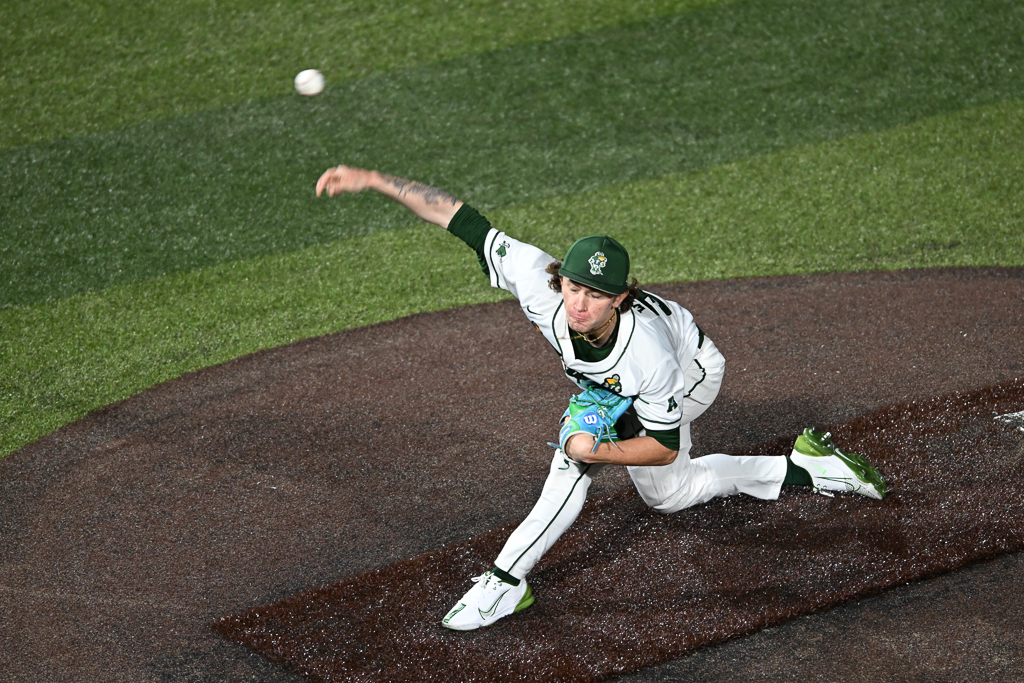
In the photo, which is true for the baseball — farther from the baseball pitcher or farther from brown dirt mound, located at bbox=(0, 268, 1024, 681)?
the baseball pitcher

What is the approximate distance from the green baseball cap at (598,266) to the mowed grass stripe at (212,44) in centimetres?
563

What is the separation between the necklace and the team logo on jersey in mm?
140

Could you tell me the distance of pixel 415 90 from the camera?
807cm

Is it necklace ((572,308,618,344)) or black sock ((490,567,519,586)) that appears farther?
Result: black sock ((490,567,519,586))

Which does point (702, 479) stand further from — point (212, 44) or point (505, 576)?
point (212, 44)

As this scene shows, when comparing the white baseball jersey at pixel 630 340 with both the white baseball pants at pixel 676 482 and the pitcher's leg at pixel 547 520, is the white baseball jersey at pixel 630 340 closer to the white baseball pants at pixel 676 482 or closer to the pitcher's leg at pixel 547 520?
the white baseball pants at pixel 676 482

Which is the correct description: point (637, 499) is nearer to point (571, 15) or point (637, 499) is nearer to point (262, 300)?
point (262, 300)

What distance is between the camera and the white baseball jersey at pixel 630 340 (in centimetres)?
325

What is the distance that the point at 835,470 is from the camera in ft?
13.0

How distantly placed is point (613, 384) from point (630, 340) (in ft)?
0.57

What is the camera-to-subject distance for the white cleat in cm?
344

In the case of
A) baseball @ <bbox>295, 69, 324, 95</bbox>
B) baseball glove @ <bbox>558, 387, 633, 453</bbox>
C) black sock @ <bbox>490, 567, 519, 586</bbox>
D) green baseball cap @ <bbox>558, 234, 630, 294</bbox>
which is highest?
baseball @ <bbox>295, 69, 324, 95</bbox>

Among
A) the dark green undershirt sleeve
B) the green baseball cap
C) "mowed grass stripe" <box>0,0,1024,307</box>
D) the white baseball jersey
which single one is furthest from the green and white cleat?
"mowed grass stripe" <box>0,0,1024,307</box>

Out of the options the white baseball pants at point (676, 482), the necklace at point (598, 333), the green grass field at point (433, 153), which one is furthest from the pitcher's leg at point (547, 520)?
the green grass field at point (433, 153)
